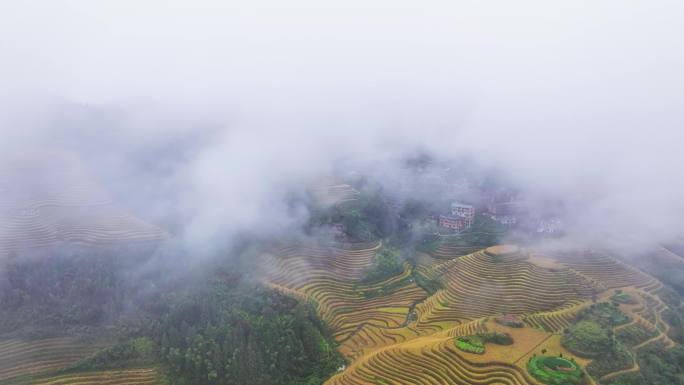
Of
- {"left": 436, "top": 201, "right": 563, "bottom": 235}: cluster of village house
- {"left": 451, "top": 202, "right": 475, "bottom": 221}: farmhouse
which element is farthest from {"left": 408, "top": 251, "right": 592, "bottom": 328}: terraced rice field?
{"left": 451, "top": 202, "right": 475, "bottom": 221}: farmhouse

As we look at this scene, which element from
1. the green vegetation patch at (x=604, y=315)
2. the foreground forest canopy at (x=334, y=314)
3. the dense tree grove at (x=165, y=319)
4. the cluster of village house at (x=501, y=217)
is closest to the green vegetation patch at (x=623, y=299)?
the foreground forest canopy at (x=334, y=314)

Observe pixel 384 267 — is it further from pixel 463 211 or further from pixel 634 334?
pixel 634 334

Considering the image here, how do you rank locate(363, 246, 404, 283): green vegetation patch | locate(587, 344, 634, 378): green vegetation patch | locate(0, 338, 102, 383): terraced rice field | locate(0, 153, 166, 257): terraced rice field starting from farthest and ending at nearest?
locate(363, 246, 404, 283): green vegetation patch, locate(0, 153, 166, 257): terraced rice field, locate(587, 344, 634, 378): green vegetation patch, locate(0, 338, 102, 383): terraced rice field

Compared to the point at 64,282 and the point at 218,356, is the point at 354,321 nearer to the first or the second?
the point at 218,356

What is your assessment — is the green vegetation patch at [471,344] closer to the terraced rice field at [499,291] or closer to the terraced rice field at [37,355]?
the terraced rice field at [499,291]

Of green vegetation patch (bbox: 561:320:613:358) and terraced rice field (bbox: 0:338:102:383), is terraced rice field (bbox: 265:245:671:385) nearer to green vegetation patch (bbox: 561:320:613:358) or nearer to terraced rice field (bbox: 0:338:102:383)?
green vegetation patch (bbox: 561:320:613:358)

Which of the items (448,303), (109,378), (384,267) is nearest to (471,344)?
(448,303)
